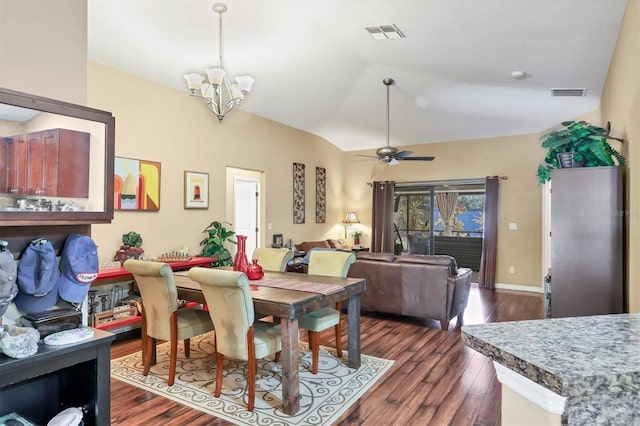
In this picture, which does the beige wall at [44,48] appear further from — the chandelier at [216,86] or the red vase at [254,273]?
the red vase at [254,273]

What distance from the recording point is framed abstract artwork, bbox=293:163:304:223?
743cm

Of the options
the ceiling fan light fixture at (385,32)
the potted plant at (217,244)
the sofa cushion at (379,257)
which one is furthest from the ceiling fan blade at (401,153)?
the potted plant at (217,244)

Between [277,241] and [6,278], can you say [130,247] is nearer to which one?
[277,241]

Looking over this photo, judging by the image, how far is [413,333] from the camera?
439cm

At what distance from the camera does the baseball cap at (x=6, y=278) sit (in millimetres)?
1420

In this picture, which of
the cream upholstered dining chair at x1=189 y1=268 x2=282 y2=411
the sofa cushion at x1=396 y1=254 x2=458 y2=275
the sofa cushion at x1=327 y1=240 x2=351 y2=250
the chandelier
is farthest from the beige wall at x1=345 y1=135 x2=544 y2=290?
the cream upholstered dining chair at x1=189 y1=268 x2=282 y2=411

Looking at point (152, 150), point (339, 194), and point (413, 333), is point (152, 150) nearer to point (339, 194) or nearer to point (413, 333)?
point (413, 333)

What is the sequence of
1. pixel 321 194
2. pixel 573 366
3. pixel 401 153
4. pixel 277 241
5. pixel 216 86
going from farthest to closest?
pixel 321 194 < pixel 277 241 < pixel 401 153 < pixel 216 86 < pixel 573 366

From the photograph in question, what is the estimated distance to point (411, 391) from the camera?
295 centimetres

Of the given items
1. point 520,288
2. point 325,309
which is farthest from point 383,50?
point 520,288

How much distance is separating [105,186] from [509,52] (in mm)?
4100

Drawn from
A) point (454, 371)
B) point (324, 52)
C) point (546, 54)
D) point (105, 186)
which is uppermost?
point (324, 52)

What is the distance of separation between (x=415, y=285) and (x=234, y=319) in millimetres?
2632

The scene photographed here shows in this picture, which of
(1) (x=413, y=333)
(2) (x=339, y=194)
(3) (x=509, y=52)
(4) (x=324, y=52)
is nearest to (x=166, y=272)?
(1) (x=413, y=333)
